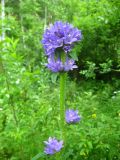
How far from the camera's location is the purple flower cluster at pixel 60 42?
249 cm

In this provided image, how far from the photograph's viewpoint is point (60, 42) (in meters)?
2.47

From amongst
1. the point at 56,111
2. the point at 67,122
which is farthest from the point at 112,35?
the point at 67,122

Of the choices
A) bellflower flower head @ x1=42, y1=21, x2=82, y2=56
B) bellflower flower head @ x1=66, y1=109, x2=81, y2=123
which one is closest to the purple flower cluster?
bellflower flower head @ x1=42, y1=21, x2=82, y2=56

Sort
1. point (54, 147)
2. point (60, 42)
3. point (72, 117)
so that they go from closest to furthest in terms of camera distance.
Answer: point (60, 42)
point (54, 147)
point (72, 117)

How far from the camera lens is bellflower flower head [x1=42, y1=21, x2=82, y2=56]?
8.13 feet

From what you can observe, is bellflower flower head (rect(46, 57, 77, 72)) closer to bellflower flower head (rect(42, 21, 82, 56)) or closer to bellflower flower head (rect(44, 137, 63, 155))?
bellflower flower head (rect(42, 21, 82, 56))

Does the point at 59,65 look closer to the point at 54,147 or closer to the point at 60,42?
the point at 60,42

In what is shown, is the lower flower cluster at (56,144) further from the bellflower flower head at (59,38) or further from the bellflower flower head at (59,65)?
the bellflower flower head at (59,38)


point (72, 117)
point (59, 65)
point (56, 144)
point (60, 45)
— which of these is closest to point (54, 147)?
point (56, 144)

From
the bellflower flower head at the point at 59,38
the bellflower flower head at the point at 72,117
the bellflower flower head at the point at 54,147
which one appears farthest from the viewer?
the bellflower flower head at the point at 72,117

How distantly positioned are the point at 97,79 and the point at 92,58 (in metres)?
0.55

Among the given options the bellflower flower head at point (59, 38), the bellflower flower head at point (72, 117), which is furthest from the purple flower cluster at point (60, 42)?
the bellflower flower head at point (72, 117)

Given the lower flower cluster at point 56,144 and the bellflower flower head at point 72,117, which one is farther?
the bellflower flower head at point 72,117

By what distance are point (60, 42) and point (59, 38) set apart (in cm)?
4
